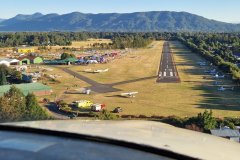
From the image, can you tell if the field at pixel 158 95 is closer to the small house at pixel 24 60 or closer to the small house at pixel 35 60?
the small house at pixel 24 60

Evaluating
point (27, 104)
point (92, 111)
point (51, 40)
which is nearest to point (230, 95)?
point (92, 111)

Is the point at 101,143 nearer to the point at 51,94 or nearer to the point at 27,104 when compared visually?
the point at 27,104

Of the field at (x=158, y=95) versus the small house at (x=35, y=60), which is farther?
the small house at (x=35, y=60)

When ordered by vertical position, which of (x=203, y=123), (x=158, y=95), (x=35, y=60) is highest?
(x=203, y=123)

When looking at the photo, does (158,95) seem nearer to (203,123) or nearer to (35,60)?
(203,123)

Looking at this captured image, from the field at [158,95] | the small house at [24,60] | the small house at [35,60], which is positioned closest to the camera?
the field at [158,95]

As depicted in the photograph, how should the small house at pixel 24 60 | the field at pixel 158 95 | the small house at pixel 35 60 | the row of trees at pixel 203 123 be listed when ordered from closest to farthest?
the row of trees at pixel 203 123
the field at pixel 158 95
the small house at pixel 24 60
the small house at pixel 35 60

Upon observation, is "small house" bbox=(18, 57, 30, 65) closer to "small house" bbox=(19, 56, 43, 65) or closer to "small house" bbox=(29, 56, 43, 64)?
"small house" bbox=(19, 56, 43, 65)

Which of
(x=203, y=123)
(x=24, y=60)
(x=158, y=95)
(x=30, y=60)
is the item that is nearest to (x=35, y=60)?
(x=30, y=60)

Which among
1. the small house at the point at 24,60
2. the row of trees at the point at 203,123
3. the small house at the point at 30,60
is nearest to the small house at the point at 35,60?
the small house at the point at 30,60

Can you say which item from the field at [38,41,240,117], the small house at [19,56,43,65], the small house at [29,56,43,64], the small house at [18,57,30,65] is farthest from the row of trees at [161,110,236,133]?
the small house at [29,56,43,64]

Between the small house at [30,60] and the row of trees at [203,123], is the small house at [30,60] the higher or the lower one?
the lower one
